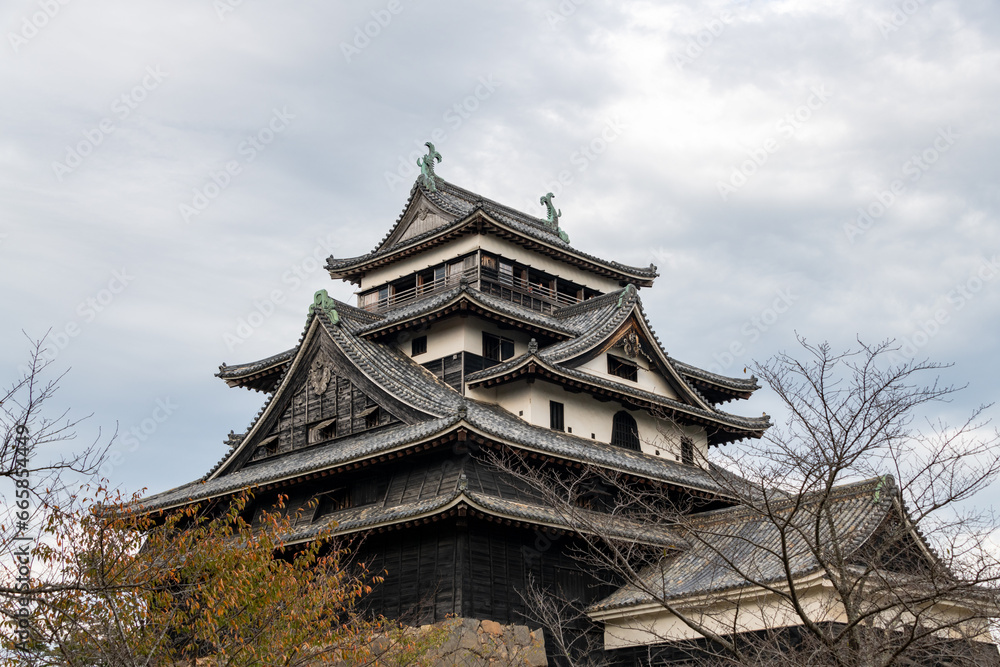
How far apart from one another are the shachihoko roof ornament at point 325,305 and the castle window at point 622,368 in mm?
8592

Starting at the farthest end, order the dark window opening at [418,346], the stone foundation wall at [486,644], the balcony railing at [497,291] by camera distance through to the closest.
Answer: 1. the balcony railing at [497,291]
2. the dark window opening at [418,346]
3. the stone foundation wall at [486,644]

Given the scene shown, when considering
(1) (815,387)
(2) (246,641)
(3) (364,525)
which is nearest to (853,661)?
(1) (815,387)

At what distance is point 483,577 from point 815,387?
11.0m

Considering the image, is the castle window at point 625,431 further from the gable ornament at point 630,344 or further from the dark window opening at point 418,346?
the dark window opening at point 418,346

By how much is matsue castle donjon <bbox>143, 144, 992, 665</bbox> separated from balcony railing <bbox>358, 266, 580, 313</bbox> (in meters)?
0.08

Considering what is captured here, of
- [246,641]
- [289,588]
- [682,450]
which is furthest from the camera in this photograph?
[682,450]

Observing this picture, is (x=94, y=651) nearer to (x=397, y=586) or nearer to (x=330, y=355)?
(x=397, y=586)

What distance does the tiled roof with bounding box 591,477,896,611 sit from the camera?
18744 millimetres

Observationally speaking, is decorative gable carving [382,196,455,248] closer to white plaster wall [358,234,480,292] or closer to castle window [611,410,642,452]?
white plaster wall [358,234,480,292]

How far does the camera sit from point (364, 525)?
21.2 metres

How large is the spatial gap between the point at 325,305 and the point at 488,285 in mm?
6076

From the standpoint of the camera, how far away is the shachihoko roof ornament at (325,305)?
28.3m

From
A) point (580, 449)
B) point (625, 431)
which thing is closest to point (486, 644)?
point (580, 449)

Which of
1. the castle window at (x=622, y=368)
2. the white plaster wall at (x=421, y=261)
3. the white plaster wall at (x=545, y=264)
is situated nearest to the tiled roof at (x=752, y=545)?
the castle window at (x=622, y=368)
